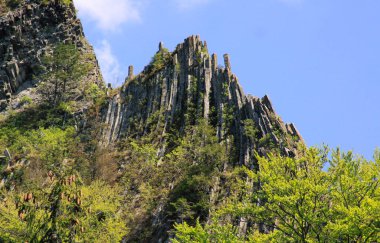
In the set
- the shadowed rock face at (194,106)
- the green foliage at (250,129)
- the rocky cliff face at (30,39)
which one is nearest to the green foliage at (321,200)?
the shadowed rock face at (194,106)

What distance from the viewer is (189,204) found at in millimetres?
36094

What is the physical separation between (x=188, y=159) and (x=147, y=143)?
9.41m

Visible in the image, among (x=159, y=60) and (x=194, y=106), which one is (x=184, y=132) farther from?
(x=159, y=60)

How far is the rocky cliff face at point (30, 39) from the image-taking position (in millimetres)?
65312

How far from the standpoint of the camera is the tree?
62969 mm

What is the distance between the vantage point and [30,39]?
226 ft

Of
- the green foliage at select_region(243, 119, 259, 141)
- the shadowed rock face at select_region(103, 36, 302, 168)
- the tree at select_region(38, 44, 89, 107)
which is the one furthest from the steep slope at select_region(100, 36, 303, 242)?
the tree at select_region(38, 44, 89, 107)

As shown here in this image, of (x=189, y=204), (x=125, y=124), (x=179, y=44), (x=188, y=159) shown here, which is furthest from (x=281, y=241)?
(x=179, y=44)

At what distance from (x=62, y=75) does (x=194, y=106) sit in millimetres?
24848

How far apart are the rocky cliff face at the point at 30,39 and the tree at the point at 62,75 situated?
3.98 meters

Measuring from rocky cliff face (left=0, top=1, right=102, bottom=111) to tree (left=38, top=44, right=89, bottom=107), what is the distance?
13.1 ft

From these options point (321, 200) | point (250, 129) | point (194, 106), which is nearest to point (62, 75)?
point (194, 106)

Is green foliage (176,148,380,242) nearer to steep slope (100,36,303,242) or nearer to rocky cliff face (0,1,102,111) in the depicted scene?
steep slope (100,36,303,242)

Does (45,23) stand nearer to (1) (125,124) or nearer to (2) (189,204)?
(1) (125,124)
